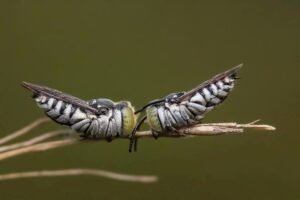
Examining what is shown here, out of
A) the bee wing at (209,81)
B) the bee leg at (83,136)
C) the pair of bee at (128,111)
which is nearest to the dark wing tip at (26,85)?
the pair of bee at (128,111)

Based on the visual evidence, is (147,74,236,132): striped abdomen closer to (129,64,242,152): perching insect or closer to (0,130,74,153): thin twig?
(129,64,242,152): perching insect

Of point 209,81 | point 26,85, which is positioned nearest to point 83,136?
point 26,85

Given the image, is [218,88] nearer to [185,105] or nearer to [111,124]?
[185,105]

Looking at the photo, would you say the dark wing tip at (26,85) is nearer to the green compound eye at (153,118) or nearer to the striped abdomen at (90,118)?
the striped abdomen at (90,118)

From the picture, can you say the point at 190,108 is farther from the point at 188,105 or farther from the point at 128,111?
the point at 128,111

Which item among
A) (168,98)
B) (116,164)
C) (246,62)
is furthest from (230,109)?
(168,98)

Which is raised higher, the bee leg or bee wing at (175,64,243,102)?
bee wing at (175,64,243,102)

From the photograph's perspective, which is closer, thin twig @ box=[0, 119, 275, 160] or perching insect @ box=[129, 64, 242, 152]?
thin twig @ box=[0, 119, 275, 160]

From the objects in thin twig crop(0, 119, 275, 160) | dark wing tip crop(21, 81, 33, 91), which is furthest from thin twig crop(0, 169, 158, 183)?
dark wing tip crop(21, 81, 33, 91)
